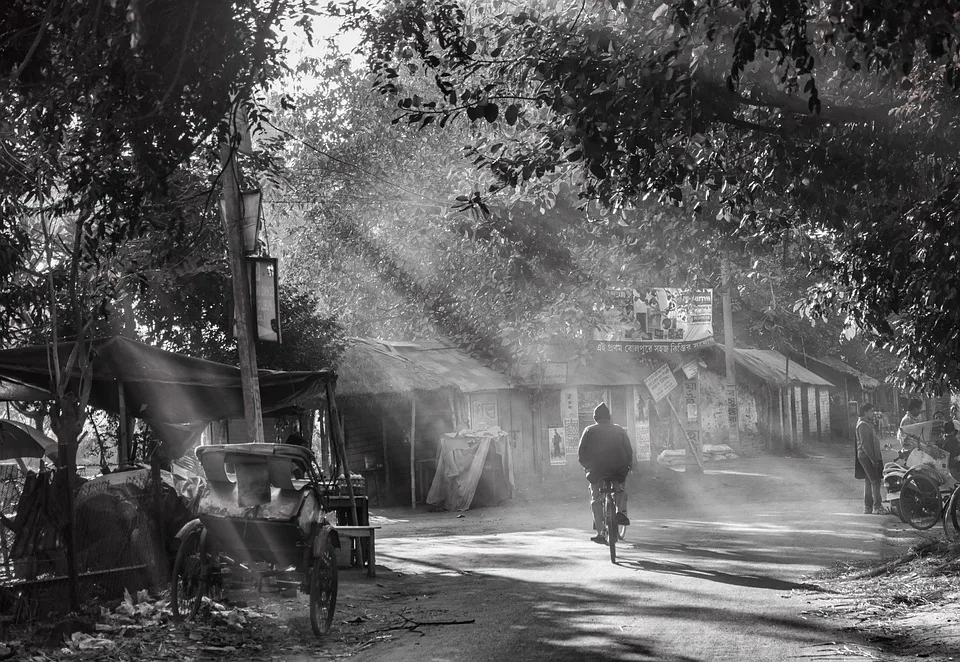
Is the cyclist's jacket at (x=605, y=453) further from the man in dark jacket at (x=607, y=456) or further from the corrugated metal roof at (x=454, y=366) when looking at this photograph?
the corrugated metal roof at (x=454, y=366)

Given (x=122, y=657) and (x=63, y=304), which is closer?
(x=122, y=657)

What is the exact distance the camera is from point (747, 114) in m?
12.5

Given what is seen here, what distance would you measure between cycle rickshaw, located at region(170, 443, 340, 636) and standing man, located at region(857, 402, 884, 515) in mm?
11740

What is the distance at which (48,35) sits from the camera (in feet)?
28.5

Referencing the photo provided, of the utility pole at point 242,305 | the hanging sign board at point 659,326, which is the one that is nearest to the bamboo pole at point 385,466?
the hanging sign board at point 659,326

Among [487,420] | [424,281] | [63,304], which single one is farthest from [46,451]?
[424,281]

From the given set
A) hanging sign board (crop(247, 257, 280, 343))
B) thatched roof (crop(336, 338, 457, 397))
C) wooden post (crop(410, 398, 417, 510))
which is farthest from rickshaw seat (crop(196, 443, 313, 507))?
wooden post (crop(410, 398, 417, 510))

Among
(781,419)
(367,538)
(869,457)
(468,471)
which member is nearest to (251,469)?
(367,538)

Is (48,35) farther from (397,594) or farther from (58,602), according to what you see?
(397,594)

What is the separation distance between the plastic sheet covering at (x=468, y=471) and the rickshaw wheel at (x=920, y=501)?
33.2ft

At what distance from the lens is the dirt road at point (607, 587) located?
797 cm

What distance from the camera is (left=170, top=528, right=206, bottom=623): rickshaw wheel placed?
916 cm

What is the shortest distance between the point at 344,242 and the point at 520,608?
2421cm

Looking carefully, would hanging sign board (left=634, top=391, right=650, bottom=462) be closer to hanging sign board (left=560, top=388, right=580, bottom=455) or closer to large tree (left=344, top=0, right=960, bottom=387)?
hanging sign board (left=560, top=388, right=580, bottom=455)
